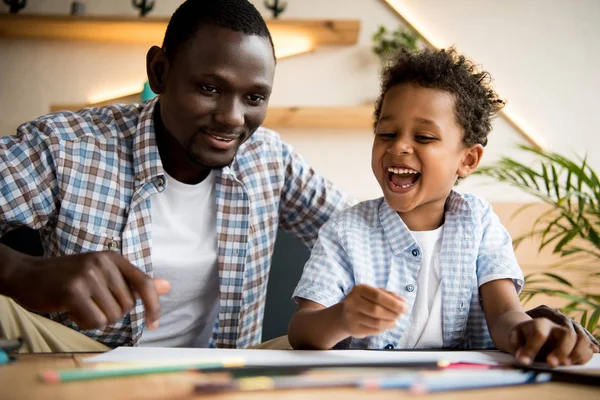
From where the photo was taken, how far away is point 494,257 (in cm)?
111

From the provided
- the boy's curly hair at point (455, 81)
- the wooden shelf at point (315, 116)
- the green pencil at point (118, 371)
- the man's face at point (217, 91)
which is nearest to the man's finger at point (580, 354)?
the green pencil at point (118, 371)

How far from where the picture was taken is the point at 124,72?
10.5 ft

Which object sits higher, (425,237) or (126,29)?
(126,29)

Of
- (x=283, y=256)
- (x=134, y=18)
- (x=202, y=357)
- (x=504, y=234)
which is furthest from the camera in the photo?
(x=134, y=18)

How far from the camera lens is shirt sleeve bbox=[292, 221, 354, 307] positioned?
1.02 meters

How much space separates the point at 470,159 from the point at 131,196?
699mm

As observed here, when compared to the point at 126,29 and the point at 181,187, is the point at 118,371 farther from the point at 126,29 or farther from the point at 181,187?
the point at 126,29

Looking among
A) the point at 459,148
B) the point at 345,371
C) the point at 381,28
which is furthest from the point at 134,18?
the point at 345,371

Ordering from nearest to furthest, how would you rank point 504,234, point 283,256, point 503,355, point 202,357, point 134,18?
1. point 202,357
2. point 503,355
3. point 504,234
4. point 283,256
5. point 134,18

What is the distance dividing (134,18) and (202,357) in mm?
2645

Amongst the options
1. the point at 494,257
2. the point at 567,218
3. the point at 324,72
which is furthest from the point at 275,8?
the point at 494,257

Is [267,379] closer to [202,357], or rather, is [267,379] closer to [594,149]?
[202,357]

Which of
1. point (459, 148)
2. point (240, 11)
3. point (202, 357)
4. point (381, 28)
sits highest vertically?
point (381, 28)

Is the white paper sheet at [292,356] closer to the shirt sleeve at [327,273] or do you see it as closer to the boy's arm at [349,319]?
the boy's arm at [349,319]
